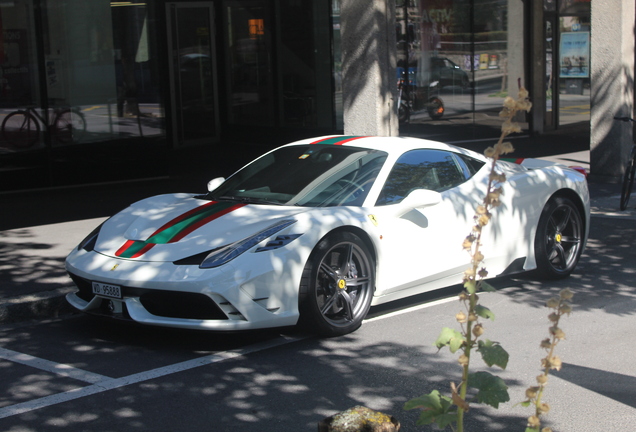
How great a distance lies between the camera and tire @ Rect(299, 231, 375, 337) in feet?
19.0

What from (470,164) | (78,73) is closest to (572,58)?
(78,73)

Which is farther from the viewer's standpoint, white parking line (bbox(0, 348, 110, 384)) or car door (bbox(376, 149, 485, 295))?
car door (bbox(376, 149, 485, 295))

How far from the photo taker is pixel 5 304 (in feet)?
22.3

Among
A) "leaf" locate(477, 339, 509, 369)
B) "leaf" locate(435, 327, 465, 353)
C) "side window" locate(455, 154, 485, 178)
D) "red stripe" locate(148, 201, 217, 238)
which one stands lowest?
"red stripe" locate(148, 201, 217, 238)

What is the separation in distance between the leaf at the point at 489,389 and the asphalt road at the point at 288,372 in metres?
1.81

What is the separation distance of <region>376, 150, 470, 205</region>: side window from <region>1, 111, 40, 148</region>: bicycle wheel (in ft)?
26.1

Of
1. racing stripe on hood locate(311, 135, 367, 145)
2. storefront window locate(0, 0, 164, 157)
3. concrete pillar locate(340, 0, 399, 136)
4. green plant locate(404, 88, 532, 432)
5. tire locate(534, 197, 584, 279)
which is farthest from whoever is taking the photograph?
storefront window locate(0, 0, 164, 157)

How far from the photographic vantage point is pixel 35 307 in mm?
6922

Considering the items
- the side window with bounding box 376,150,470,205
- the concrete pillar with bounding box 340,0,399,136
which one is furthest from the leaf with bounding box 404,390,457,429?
the concrete pillar with bounding box 340,0,399,136

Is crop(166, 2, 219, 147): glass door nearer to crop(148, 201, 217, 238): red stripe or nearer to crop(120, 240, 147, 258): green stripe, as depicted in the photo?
crop(148, 201, 217, 238): red stripe

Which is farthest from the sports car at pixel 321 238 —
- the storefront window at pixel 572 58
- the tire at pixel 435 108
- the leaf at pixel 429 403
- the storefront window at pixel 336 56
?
the storefront window at pixel 572 58

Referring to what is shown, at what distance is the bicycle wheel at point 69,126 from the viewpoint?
13.1m

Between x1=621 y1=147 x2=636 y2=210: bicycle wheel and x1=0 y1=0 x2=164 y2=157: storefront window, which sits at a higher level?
x1=0 y1=0 x2=164 y2=157: storefront window

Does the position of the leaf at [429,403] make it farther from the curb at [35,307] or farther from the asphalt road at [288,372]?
the curb at [35,307]
